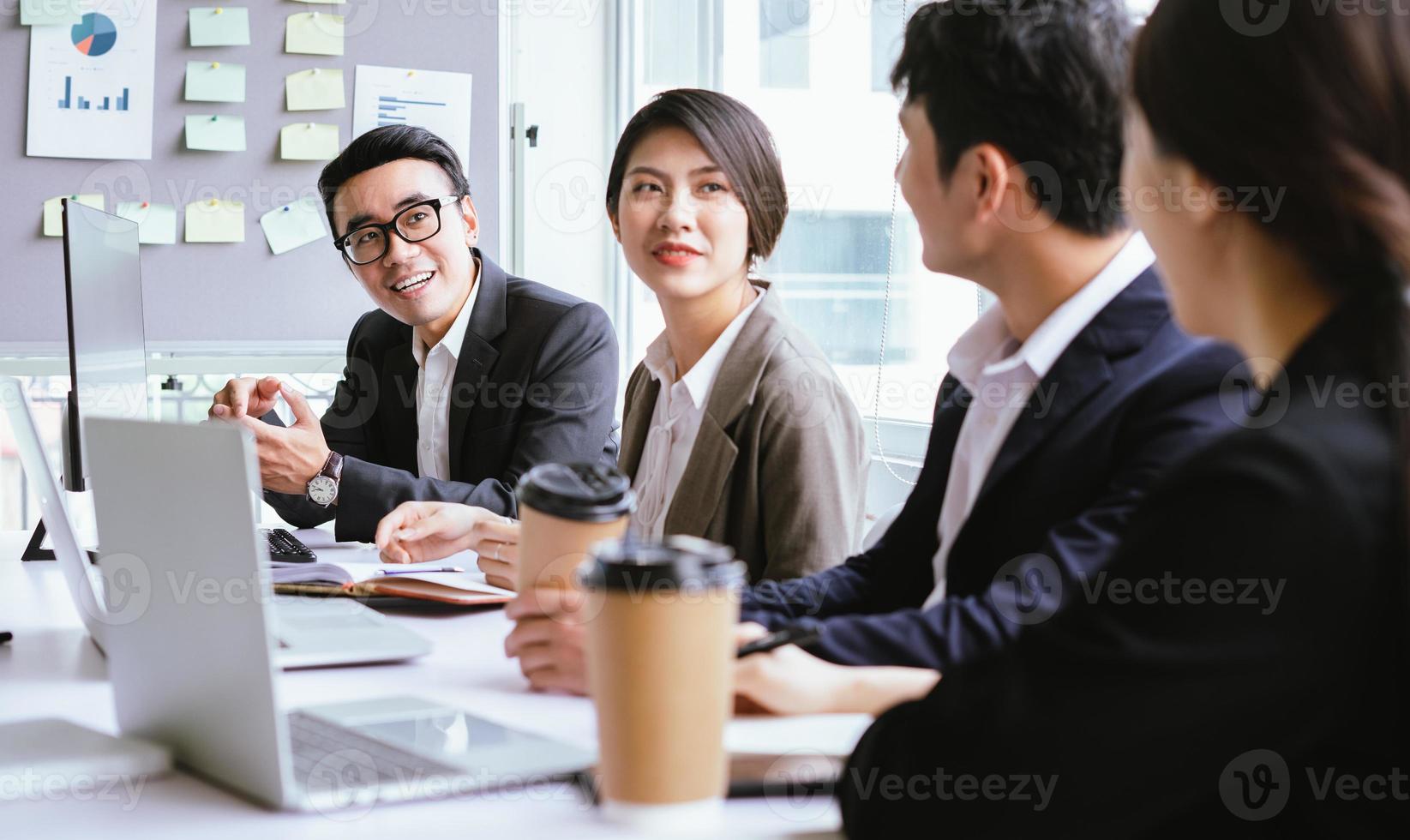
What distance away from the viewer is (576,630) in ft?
3.32

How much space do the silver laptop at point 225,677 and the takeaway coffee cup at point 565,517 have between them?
0.14m

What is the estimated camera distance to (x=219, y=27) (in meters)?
3.09

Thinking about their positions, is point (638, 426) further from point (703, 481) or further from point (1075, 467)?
point (1075, 467)

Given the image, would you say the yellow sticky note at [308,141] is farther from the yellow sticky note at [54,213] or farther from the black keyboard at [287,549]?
the black keyboard at [287,549]

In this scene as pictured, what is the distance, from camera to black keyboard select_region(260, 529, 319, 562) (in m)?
1.71

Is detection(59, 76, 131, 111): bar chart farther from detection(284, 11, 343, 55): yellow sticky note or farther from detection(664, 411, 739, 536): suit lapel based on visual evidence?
detection(664, 411, 739, 536): suit lapel

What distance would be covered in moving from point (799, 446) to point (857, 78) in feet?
4.30

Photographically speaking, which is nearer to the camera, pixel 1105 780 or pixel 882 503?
pixel 1105 780

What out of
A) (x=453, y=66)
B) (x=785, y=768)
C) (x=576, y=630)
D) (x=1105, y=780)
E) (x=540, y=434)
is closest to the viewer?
(x=1105, y=780)

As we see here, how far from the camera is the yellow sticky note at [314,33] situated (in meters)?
3.14

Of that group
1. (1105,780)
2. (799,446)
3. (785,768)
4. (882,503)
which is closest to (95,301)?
(799,446)

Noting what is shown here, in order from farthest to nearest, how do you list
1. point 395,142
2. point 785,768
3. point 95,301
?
1. point 395,142
2. point 95,301
3. point 785,768

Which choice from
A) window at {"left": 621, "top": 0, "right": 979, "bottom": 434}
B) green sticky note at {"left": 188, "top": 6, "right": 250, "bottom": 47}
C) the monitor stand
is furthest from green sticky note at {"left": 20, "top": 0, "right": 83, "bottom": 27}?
the monitor stand

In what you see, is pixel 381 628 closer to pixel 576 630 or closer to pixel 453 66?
pixel 576 630
